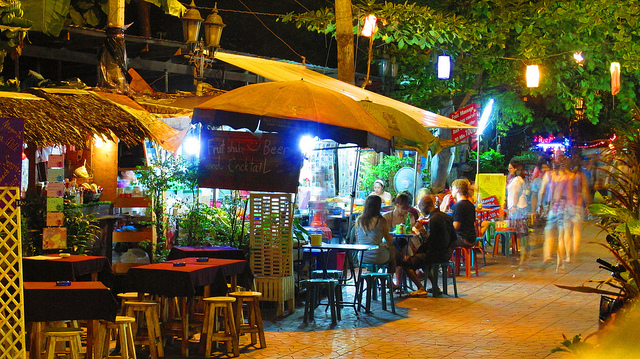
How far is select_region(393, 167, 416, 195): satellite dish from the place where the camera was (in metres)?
21.2

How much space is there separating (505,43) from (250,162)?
1246cm

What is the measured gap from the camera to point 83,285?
6969 mm

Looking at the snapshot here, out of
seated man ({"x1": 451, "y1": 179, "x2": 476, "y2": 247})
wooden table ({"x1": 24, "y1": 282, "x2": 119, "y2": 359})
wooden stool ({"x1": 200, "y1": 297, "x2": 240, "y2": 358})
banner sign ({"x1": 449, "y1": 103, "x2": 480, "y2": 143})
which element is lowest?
wooden stool ({"x1": 200, "y1": 297, "x2": 240, "y2": 358})

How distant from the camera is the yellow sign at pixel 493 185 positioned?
20.2 m

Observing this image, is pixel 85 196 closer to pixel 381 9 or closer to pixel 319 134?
pixel 319 134

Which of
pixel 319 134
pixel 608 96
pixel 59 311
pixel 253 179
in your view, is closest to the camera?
pixel 59 311

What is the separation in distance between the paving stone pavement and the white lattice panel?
0.68 m

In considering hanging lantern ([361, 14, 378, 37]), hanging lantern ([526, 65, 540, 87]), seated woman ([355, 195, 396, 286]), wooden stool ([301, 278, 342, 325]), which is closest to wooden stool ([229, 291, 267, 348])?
wooden stool ([301, 278, 342, 325])

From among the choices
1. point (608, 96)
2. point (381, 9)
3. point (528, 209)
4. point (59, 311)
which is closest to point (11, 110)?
point (59, 311)

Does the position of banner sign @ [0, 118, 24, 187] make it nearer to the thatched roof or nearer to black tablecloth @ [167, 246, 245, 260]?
the thatched roof

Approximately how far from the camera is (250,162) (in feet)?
33.4

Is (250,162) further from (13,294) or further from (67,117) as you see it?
(13,294)

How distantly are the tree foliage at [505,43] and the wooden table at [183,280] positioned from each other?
839cm

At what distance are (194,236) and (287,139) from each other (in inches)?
86.1
